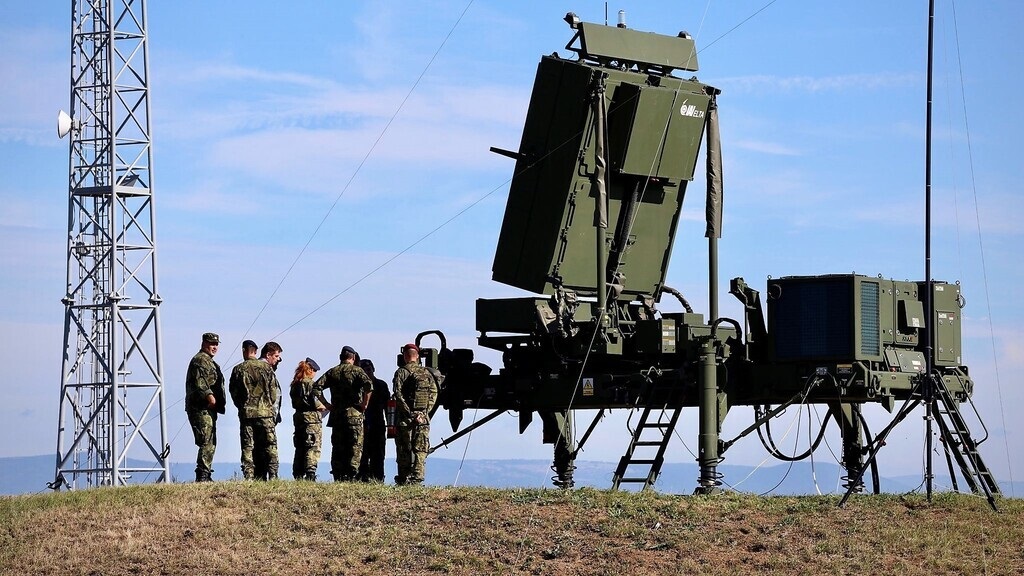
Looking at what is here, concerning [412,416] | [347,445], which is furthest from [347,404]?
[412,416]

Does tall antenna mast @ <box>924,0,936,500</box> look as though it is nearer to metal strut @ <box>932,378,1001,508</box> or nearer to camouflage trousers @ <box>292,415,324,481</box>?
metal strut @ <box>932,378,1001,508</box>

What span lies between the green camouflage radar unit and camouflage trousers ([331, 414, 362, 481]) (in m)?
2.66

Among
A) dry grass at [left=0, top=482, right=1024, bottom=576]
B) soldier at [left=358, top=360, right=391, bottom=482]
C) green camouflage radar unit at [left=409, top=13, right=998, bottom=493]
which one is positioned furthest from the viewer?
soldier at [left=358, top=360, right=391, bottom=482]

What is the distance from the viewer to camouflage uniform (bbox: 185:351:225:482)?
814 inches

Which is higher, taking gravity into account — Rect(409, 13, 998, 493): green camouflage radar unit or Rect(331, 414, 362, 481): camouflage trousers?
Rect(409, 13, 998, 493): green camouflage radar unit

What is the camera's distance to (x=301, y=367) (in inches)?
849

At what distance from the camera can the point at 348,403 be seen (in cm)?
2127

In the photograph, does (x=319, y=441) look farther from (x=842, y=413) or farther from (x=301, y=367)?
(x=842, y=413)

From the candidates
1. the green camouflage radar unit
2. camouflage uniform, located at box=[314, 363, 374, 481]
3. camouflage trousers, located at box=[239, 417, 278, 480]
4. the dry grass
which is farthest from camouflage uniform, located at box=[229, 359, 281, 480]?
the green camouflage radar unit

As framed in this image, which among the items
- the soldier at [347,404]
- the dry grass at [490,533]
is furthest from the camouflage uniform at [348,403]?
the dry grass at [490,533]

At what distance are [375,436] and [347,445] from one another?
38.1 inches

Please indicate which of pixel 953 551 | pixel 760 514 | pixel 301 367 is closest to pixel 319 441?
pixel 301 367

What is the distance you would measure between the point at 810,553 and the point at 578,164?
7.55 meters

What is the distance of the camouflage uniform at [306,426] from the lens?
69.9 ft
